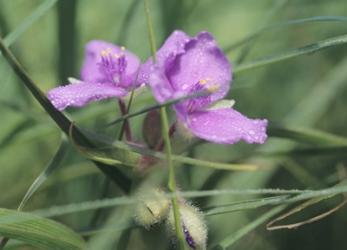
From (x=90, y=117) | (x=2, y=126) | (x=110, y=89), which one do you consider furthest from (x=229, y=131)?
(x=2, y=126)

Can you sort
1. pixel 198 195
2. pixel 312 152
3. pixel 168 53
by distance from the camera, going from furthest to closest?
pixel 312 152 < pixel 168 53 < pixel 198 195

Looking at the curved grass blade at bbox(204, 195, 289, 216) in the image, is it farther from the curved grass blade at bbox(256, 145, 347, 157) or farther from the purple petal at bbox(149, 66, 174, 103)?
the curved grass blade at bbox(256, 145, 347, 157)

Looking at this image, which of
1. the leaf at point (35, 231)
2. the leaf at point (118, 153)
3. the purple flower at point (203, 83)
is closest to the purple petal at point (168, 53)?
the purple flower at point (203, 83)

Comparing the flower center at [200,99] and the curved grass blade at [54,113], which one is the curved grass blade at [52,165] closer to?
the curved grass blade at [54,113]

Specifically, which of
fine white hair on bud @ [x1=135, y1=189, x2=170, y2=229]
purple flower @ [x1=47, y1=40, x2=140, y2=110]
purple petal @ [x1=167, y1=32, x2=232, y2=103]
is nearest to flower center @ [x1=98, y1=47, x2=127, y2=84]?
purple flower @ [x1=47, y1=40, x2=140, y2=110]

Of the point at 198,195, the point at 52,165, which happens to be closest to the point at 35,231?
the point at 52,165

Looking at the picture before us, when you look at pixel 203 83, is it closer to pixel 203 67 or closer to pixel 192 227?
pixel 203 67
